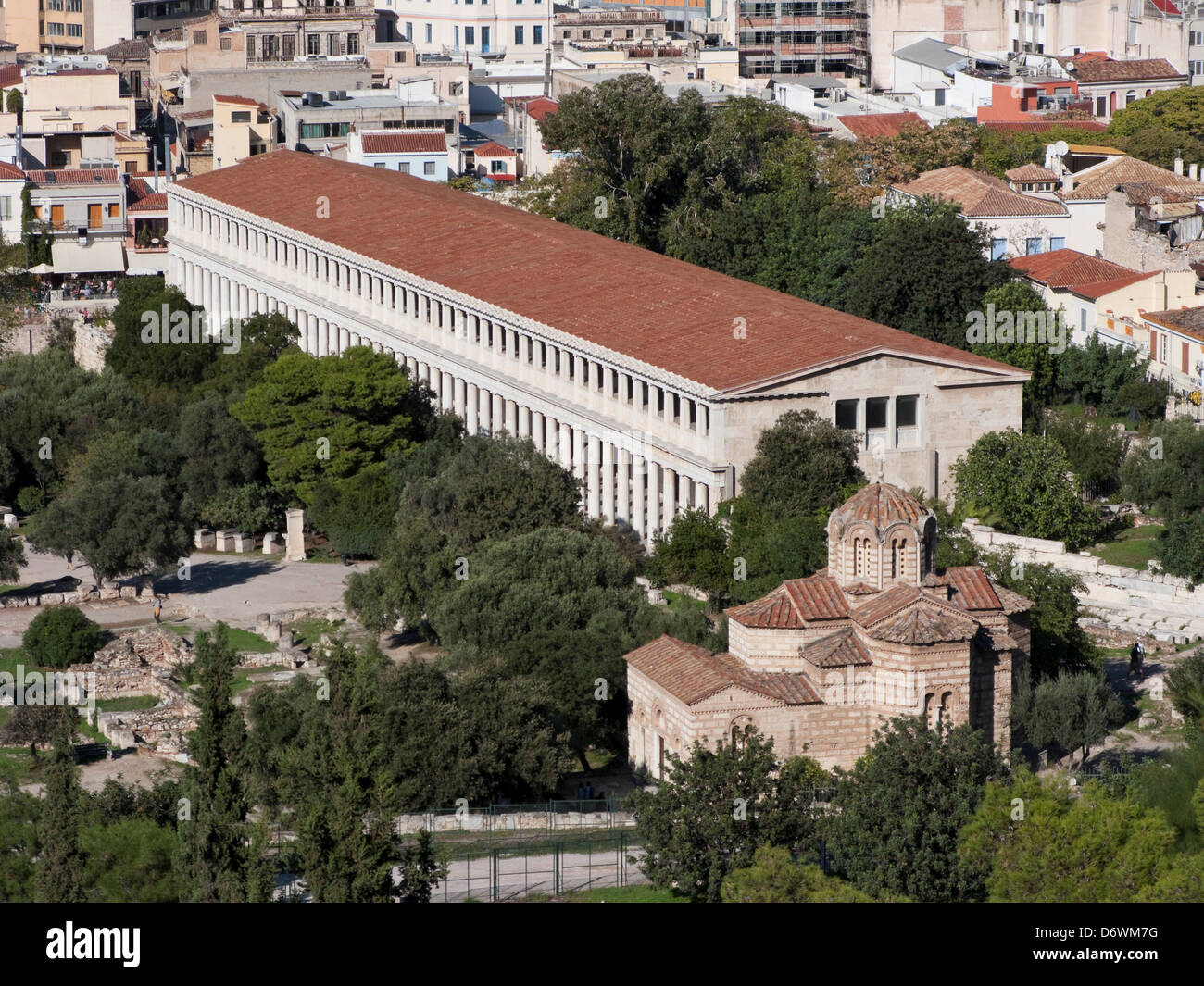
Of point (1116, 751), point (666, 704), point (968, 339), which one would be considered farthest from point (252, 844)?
point (968, 339)

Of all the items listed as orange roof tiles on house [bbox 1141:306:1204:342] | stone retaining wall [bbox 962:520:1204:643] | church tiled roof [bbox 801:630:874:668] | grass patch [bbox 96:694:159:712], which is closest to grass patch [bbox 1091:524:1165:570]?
stone retaining wall [bbox 962:520:1204:643]

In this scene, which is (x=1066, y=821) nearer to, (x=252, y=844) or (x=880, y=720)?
(x=880, y=720)

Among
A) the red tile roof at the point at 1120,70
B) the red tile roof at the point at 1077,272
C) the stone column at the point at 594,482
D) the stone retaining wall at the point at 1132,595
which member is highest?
the red tile roof at the point at 1120,70

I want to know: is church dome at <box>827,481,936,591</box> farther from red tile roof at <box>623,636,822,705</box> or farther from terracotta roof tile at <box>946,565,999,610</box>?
red tile roof at <box>623,636,822,705</box>

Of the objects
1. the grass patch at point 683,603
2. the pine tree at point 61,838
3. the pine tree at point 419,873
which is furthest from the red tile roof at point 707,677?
the pine tree at point 61,838

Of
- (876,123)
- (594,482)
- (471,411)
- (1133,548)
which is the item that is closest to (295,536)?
(594,482)

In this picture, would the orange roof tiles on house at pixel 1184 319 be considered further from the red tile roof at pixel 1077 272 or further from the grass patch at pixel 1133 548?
the grass patch at pixel 1133 548
